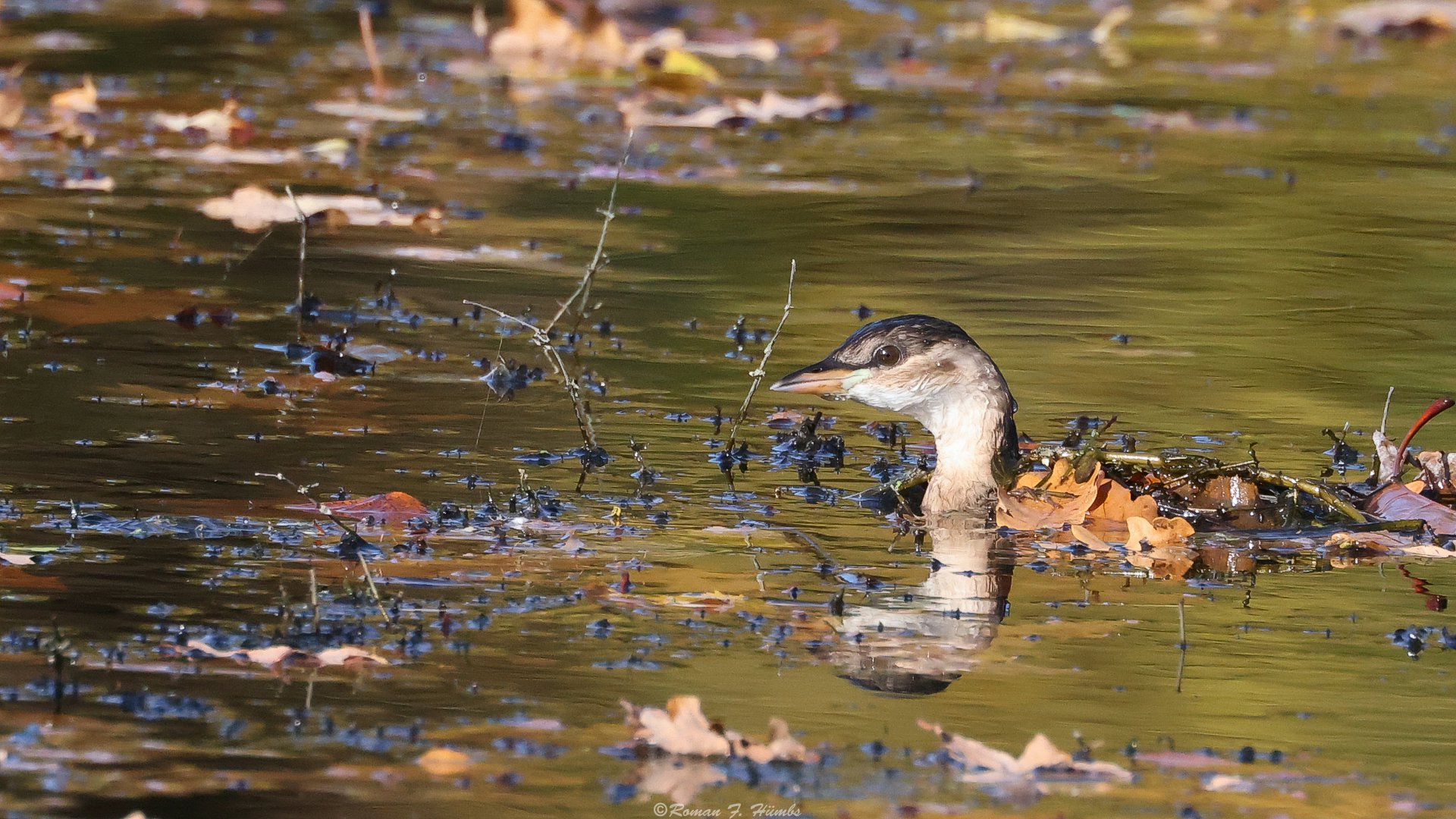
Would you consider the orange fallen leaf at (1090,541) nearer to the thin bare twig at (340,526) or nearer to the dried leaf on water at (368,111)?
the thin bare twig at (340,526)

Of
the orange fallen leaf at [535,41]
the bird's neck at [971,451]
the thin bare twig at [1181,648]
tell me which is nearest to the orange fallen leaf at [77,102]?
the orange fallen leaf at [535,41]

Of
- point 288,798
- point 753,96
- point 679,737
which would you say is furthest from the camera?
point 753,96

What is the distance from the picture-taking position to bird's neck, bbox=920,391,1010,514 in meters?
7.54

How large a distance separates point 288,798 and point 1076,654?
208 centimetres

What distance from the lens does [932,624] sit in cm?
609

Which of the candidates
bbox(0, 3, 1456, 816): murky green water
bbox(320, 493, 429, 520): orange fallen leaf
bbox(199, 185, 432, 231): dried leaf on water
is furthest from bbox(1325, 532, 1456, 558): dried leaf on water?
bbox(199, 185, 432, 231): dried leaf on water

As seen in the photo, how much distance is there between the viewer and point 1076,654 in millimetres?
5922

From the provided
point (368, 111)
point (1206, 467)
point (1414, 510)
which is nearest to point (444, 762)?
point (1206, 467)

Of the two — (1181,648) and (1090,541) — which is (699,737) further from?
(1090,541)

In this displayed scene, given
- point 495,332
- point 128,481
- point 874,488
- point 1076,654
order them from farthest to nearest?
point 495,332 → point 874,488 → point 128,481 → point 1076,654

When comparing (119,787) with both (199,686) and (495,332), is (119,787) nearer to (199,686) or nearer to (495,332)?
(199,686)

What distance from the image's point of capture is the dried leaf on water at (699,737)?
4.97 m

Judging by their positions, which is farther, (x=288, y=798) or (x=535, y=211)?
(x=535, y=211)

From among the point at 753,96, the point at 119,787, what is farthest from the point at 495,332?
the point at 753,96
